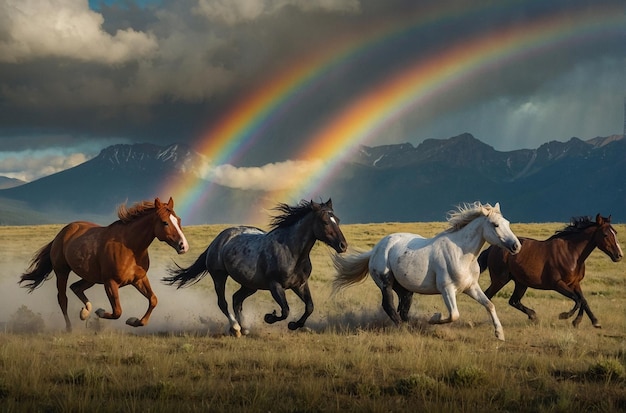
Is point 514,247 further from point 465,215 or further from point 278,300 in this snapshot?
point 278,300

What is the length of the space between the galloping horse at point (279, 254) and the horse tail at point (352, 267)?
175 centimetres

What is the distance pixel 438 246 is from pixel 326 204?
2247mm

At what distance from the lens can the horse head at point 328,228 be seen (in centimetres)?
1181

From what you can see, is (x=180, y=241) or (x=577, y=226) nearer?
(x=180, y=241)

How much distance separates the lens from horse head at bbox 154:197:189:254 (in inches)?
476

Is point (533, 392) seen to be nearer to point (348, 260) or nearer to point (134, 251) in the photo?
point (348, 260)

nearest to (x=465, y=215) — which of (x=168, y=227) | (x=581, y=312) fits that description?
(x=581, y=312)

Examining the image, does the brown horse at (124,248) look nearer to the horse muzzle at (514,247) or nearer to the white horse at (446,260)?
the white horse at (446,260)

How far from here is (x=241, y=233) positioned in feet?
44.6

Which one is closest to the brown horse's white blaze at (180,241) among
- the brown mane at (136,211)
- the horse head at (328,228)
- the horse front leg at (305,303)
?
the brown mane at (136,211)

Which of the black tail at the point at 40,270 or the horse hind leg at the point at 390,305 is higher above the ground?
the black tail at the point at 40,270

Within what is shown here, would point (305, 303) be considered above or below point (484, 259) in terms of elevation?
below

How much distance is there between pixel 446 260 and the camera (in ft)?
39.3

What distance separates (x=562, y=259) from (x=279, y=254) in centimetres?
648
